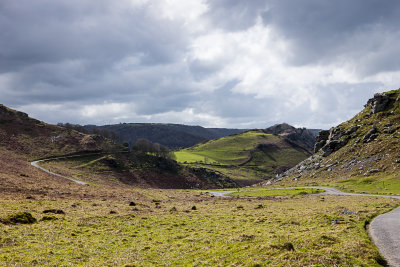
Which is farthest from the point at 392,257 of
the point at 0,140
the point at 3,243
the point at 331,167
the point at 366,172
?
the point at 0,140

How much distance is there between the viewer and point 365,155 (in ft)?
298

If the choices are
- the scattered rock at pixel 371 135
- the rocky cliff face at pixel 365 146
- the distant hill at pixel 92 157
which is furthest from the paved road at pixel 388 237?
the distant hill at pixel 92 157

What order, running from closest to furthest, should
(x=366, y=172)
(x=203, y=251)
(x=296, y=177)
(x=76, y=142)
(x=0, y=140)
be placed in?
(x=203, y=251), (x=366, y=172), (x=296, y=177), (x=0, y=140), (x=76, y=142)

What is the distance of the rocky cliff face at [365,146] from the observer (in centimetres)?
8288

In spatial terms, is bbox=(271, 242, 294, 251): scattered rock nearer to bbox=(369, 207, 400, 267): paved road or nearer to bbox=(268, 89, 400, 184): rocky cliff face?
bbox=(369, 207, 400, 267): paved road

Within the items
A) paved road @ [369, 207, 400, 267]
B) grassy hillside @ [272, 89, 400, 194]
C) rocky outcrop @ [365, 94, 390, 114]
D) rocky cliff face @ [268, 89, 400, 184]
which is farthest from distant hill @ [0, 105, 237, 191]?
paved road @ [369, 207, 400, 267]

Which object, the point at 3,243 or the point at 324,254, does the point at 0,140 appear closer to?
the point at 3,243

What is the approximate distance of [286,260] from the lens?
1327 centimetres

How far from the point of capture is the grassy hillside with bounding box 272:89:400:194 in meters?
73.2

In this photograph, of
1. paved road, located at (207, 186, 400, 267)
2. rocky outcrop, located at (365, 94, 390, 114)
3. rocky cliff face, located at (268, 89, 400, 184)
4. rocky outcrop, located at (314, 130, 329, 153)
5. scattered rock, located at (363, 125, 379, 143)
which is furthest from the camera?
rocky outcrop, located at (314, 130, 329, 153)

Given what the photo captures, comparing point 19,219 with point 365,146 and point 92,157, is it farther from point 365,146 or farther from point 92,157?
point 92,157

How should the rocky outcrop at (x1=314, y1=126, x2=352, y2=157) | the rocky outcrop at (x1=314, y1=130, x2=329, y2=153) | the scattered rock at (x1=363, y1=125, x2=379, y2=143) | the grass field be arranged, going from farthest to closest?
the rocky outcrop at (x1=314, y1=130, x2=329, y2=153) → the rocky outcrop at (x1=314, y1=126, x2=352, y2=157) → the scattered rock at (x1=363, y1=125, x2=379, y2=143) → the grass field

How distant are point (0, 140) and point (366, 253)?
498 feet

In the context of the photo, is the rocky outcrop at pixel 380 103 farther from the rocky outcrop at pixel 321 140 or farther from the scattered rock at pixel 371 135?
the rocky outcrop at pixel 321 140
